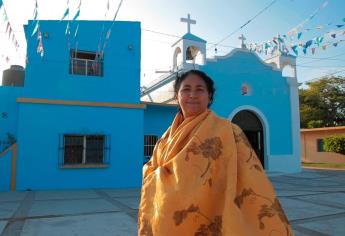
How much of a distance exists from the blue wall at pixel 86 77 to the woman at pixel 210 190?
8.90 meters

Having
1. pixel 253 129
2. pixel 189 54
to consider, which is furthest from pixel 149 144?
pixel 253 129

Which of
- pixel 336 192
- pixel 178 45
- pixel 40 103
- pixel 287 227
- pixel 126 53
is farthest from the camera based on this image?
pixel 178 45

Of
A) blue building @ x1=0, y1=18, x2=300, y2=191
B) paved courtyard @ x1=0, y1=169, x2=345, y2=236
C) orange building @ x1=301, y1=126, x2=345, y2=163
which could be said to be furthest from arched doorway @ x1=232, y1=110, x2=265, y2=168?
orange building @ x1=301, y1=126, x2=345, y2=163

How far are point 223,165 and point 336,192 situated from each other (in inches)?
338

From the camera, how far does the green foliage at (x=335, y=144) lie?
2058 centimetres

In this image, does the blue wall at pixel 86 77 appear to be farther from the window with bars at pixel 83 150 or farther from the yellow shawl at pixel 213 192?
the yellow shawl at pixel 213 192

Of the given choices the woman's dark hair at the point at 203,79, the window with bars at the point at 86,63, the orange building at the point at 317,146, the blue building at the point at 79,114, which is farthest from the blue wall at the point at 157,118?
the orange building at the point at 317,146

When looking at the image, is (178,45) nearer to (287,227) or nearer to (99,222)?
(99,222)

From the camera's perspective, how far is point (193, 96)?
1810 millimetres

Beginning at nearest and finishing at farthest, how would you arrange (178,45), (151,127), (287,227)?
(287,227) → (151,127) → (178,45)

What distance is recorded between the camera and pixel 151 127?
12.0 m

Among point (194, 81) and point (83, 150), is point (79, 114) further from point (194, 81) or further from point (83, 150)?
point (194, 81)

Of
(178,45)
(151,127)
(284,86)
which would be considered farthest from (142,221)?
(284,86)

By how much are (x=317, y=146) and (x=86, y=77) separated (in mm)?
18947
